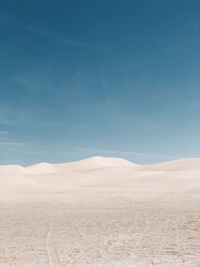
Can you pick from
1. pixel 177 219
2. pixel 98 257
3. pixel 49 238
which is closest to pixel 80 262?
pixel 98 257

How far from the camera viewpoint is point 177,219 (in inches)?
613

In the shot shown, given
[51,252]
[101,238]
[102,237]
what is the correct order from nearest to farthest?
1. [51,252]
2. [101,238]
3. [102,237]

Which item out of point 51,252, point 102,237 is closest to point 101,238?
point 102,237

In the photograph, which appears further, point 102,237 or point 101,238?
point 102,237

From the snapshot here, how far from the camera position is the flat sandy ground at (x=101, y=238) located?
29.6 feet

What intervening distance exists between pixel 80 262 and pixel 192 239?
4.23 m

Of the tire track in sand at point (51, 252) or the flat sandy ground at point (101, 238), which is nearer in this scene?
the tire track in sand at point (51, 252)

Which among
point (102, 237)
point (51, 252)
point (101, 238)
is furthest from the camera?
point (102, 237)

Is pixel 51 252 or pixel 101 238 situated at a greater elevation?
pixel 101 238

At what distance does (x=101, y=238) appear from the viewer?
1182 cm

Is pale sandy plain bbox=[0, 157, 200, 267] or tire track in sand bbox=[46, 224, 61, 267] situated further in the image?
pale sandy plain bbox=[0, 157, 200, 267]

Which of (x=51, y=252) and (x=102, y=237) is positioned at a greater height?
(x=102, y=237)

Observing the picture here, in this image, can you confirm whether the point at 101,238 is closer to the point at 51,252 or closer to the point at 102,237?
the point at 102,237

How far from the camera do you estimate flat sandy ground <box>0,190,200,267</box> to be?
902 cm
